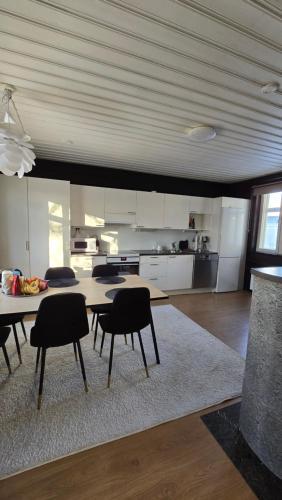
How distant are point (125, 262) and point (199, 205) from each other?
83.7 inches

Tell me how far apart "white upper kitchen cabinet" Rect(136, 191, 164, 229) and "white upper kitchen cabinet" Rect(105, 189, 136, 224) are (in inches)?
4.9

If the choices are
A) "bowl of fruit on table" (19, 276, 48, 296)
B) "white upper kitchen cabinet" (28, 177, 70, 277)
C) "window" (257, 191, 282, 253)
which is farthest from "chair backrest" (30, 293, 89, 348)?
"window" (257, 191, 282, 253)

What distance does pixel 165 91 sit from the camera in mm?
1779

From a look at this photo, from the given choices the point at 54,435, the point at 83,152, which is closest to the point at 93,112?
the point at 83,152

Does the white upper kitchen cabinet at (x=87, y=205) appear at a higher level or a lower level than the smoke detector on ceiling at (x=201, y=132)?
lower

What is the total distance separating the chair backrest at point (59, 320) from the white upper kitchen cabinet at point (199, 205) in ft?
12.2

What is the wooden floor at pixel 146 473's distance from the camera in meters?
1.15

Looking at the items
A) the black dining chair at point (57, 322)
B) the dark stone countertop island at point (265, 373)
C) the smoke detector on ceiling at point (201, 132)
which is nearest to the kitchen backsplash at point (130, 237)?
the smoke detector on ceiling at point (201, 132)

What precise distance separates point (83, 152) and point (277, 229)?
384cm

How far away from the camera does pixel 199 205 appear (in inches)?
191

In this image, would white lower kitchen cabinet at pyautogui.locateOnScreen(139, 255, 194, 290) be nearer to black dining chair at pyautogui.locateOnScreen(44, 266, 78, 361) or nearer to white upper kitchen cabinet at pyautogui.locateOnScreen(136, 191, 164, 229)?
white upper kitchen cabinet at pyautogui.locateOnScreen(136, 191, 164, 229)

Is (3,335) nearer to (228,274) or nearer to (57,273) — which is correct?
(57,273)

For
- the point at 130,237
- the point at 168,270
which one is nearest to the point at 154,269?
the point at 168,270

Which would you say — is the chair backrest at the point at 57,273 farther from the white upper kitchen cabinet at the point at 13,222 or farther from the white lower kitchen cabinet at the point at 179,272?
the white lower kitchen cabinet at the point at 179,272
